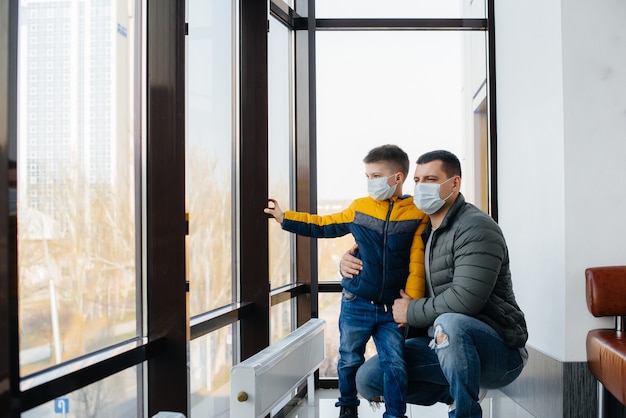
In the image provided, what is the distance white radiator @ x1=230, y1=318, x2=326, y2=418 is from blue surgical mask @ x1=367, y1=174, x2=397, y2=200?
75 cm

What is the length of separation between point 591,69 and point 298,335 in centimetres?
193

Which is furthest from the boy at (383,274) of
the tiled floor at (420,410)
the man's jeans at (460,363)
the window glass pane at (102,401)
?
the window glass pane at (102,401)

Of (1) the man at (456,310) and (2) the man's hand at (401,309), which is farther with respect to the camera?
(2) the man's hand at (401,309)

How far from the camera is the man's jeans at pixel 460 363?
2600mm

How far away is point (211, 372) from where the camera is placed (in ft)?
9.89

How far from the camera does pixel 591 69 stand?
11.4 feet

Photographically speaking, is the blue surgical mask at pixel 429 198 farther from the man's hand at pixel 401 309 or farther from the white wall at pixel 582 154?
the white wall at pixel 582 154

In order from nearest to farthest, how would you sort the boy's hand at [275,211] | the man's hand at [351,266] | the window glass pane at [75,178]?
1. the window glass pane at [75,178]
2. the man's hand at [351,266]
3. the boy's hand at [275,211]

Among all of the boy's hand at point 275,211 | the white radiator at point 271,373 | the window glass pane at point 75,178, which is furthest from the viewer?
the boy's hand at point 275,211

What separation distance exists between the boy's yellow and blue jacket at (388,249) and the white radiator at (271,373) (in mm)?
406

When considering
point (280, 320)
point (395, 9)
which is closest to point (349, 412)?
point (280, 320)

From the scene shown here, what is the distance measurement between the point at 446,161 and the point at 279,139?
1.43m

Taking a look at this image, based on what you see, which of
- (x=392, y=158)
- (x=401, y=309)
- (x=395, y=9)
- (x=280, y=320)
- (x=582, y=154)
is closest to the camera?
(x=401, y=309)

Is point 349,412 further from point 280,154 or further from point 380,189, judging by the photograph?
point 280,154
